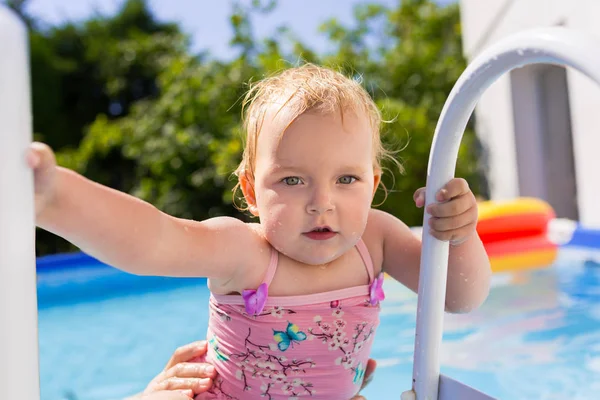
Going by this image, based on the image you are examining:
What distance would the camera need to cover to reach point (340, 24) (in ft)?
43.0

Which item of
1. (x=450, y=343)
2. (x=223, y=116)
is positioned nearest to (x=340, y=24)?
(x=223, y=116)

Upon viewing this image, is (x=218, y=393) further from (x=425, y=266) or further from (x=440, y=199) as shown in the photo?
(x=440, y=199)

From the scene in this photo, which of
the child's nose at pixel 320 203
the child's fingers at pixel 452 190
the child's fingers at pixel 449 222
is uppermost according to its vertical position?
the child's nose at pixel 320 203

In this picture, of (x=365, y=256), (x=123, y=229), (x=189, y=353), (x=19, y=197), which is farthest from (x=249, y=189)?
(x=19, y=197)

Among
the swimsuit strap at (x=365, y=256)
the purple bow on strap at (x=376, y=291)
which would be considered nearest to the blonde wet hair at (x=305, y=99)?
the swimsuit strap at (x=365, y=256)

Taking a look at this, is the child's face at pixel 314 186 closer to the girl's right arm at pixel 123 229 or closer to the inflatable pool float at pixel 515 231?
the girl's right arm at pixel 123 229

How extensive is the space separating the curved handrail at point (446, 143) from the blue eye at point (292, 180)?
1.13 feet

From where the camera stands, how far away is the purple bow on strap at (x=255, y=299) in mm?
1739

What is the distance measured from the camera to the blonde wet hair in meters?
1.75

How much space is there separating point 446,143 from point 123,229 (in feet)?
2.50

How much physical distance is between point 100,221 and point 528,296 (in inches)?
184

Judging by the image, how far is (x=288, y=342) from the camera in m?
1.77

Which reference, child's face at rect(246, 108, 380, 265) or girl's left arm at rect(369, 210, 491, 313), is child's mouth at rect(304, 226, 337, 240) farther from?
girl's left arm at rect(369, 210, 491, 313)

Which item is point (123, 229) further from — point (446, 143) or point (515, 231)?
point (515, 231)
